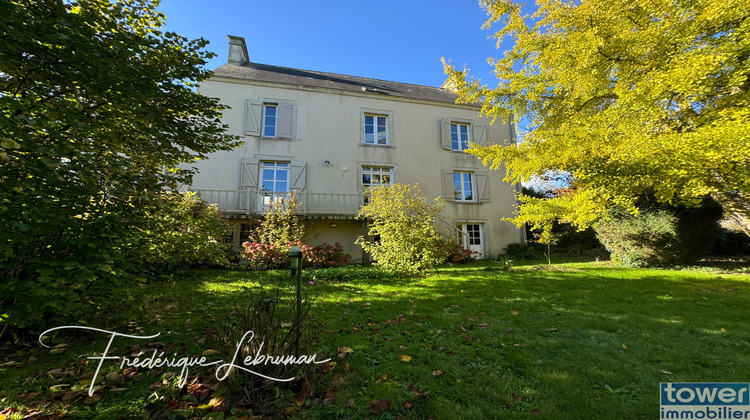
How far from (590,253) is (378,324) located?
44.4 ft

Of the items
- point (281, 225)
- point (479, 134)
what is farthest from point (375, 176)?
point (479, 134)

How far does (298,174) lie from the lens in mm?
10609

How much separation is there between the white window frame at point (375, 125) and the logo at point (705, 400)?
10.9m

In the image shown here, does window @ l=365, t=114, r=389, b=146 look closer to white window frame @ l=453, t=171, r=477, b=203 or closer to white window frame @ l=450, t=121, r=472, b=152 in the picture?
white window frame @ l=450, t=121, r=472, b=152

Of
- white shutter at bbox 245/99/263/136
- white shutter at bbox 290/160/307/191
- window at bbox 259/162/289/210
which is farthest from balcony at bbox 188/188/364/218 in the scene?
white shutter at bbox 245/99/263/136

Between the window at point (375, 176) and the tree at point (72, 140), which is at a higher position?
the window at point (375, 176)

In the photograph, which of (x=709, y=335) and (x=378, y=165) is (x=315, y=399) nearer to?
(x=709, y=335)

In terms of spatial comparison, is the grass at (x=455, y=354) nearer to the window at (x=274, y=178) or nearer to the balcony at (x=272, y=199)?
the balcony at (x=272, y=199)

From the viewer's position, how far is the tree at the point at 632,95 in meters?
4.16

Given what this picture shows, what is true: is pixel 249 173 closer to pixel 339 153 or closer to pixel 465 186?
pixel 339 153

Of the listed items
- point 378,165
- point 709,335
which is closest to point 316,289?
point 709,335

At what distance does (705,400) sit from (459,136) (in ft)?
40.2

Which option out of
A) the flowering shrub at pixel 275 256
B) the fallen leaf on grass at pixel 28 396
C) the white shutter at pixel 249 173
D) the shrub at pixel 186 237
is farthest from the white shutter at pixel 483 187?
Answer: the fallen leaf on grass at pixel 28 396

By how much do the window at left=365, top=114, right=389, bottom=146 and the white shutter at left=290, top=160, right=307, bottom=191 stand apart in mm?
3069
